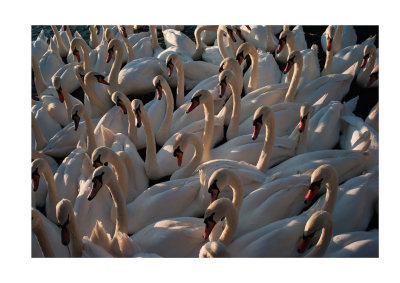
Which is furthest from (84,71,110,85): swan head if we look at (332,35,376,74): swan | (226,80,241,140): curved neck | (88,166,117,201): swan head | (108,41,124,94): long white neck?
(332,35,376,74): swan

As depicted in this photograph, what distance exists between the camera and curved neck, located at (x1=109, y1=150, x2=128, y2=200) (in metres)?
5.04

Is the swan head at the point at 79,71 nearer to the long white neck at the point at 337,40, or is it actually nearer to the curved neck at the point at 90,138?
the curved neck at the point at 90,138

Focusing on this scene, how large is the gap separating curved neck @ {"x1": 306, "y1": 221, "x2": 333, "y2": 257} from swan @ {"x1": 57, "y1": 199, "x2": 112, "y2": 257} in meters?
1.68

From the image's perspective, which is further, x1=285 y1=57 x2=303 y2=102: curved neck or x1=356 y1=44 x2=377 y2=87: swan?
x1=356 y1=44 x2=377 y2=87: swan

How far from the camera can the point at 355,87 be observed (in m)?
7.03

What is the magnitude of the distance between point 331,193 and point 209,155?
1515 mm

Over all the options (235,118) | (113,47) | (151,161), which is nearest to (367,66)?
(235,118)

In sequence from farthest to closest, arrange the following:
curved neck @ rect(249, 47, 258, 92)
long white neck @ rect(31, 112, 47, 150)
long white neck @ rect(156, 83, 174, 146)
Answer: curved neck @ rect(249, 47, 258, 92) < long white neck @ rect(156, 83, 174, 146) < long white neck @ rect(31, 112, 47, 150)

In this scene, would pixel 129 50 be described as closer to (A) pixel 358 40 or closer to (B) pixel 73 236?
(A) pixel 358 40

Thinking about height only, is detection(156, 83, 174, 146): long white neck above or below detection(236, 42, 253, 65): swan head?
below

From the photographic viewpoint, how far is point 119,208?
473 cm

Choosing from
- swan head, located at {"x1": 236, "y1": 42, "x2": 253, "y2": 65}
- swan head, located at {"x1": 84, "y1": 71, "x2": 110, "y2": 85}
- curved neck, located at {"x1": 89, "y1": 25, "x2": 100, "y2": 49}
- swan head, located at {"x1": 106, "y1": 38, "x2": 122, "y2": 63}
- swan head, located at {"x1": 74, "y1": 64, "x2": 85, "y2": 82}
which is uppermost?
curved neck, located at {"x1": 89, "y1": 25, "x2": 100, "y2": 49}

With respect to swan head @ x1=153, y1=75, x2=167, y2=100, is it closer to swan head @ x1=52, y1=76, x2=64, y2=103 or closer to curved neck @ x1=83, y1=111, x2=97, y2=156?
curved neck @ x1=83, y1=111, x2=97, y2=156
